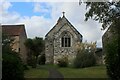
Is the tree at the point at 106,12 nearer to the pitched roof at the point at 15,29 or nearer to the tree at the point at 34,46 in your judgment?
the tree at the point at 34,46

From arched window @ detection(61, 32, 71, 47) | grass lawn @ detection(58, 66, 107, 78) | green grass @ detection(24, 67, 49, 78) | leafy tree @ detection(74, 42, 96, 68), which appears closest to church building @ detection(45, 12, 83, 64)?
arched window @ detection(61, 32, 71, 47)

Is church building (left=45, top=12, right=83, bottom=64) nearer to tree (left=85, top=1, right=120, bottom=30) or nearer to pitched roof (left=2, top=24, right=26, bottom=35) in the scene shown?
pitched roof (left=2, top=24, right=26, bottom=35)

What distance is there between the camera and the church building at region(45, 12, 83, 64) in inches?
2734

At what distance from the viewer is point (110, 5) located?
25.1 meters

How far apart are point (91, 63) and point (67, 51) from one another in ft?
66.2

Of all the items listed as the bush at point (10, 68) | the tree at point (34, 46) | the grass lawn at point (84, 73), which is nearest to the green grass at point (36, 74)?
the grass lawn at point (84, 73)

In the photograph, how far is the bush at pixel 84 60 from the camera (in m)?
48.8

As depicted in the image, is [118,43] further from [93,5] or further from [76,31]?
[76,31]

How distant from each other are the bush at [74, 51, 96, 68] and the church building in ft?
62.0

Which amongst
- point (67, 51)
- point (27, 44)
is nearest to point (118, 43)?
point (27, 44)

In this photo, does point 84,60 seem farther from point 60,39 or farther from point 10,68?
point 10,68

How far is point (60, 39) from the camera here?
230ft

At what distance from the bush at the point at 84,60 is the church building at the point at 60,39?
62.0ft

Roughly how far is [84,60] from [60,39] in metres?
21.4
